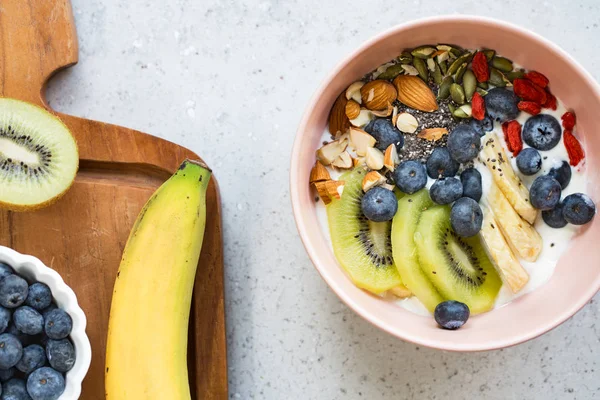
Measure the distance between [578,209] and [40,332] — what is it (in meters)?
0.71

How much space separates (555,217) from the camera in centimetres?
95

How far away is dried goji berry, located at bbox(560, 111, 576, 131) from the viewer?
0.95 m

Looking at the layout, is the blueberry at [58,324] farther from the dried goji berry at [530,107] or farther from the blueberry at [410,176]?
the dried goji berry at [530,107]

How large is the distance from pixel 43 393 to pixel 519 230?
64 cm

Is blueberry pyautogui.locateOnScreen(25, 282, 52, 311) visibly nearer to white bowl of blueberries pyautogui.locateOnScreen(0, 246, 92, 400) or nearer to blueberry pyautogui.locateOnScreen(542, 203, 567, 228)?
white bowl of blueberries pyautogui.locateOnScreen(0, 246, 92, 400)

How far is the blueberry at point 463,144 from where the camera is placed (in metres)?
0.92

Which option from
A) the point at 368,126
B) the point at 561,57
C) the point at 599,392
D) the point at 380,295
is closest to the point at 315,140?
the point at 368,126

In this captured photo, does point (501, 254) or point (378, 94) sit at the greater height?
point (378, 94)

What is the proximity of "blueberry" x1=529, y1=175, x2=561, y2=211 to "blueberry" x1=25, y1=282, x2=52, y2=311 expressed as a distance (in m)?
0.64

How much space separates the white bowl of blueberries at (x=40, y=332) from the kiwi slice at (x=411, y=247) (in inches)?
16.5

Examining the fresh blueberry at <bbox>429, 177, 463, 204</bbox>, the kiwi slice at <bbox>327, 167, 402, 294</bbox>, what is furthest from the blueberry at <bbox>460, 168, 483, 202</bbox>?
the kiwi slice at <bbox>327, 167, 402, 294</bbox>

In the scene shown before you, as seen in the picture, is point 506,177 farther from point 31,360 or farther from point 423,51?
point 31,360

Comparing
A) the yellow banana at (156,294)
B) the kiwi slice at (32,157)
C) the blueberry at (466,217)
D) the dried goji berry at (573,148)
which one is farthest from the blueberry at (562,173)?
the kiwi slice at (32,157)

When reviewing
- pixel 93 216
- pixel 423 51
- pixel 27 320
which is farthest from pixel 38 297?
pixel 423 51
